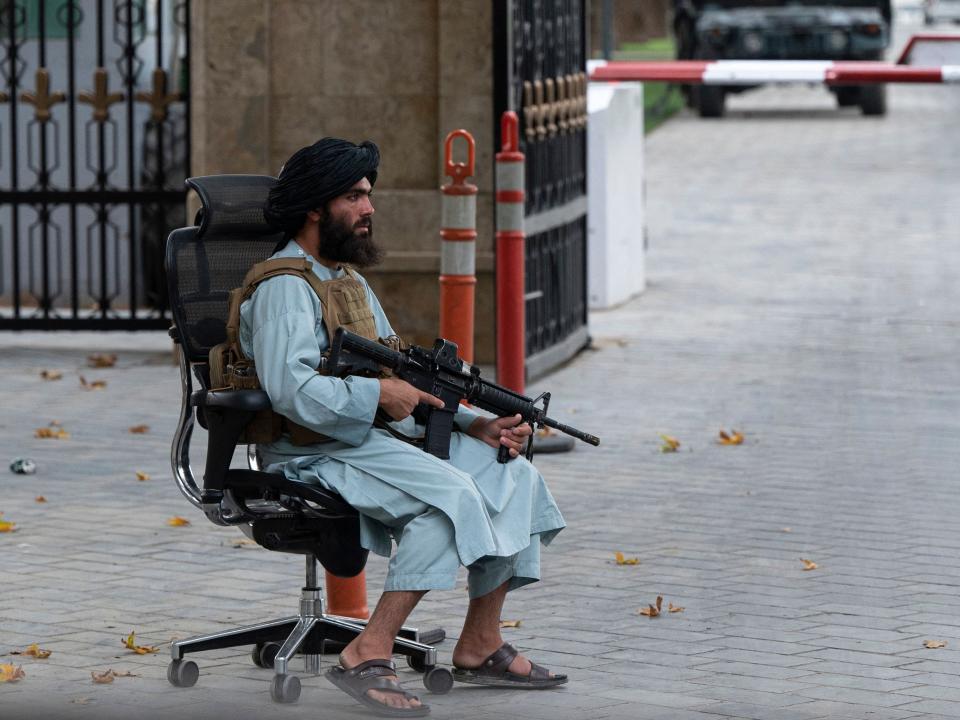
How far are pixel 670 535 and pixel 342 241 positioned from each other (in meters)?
2.44

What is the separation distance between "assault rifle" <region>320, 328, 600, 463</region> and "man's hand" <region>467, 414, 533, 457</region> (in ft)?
0.07

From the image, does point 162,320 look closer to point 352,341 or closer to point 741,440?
point 741,440

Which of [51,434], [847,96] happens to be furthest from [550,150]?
[847,96]

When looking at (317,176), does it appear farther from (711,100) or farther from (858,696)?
(711,100)

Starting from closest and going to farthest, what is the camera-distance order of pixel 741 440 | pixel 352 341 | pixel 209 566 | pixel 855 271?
pixel 352 341 < pixel 209 566 < pixel 741 440 < pixel 855 271

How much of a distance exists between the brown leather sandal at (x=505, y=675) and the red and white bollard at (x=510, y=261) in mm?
3425

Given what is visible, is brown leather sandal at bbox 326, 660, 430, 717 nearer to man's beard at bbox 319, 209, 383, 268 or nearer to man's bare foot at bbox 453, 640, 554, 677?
man's bare foot at bbox 453, 640, 554, 677

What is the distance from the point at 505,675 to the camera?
515cm

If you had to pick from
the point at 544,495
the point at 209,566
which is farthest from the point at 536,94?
the point at 544,495

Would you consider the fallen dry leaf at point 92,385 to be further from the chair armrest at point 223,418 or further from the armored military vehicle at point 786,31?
the armored military vehicle at point 786,31

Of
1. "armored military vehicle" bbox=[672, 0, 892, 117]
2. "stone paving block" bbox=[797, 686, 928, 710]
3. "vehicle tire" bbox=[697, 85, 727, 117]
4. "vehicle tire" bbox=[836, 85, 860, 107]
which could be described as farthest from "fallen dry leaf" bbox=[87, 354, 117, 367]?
"vehicle tire" bbox=[836, 85, 860, 107]

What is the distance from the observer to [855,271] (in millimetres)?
15312

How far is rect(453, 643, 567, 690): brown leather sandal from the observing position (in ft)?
16.9

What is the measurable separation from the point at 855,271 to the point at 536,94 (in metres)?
5.29
